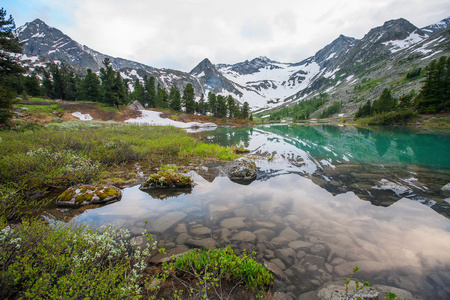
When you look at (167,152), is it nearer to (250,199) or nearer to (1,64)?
(250,199)

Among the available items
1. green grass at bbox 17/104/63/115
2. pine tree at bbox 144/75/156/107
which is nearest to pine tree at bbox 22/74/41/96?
pine tree at bbox 144/75/156/107

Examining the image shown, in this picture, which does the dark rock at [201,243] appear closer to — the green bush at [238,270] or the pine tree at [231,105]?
the green bush at [238,270]

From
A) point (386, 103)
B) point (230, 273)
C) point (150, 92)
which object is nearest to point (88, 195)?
point (230, 273)

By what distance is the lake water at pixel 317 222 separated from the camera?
391 cm

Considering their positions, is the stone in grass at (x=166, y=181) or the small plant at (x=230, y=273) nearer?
the small plant at (x=230, y=273)

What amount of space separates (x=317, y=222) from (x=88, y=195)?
832 centimetres

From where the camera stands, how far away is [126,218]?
5.91 metres

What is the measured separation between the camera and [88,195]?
6.83 m

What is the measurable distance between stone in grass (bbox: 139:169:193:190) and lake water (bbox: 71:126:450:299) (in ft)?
1.59

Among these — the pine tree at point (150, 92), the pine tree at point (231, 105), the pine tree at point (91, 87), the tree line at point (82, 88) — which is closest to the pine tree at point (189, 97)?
the tree line at point (82, 88)

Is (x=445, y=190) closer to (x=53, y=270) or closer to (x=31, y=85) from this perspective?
(x=53, y=270)

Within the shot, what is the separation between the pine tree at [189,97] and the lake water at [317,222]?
66202mm

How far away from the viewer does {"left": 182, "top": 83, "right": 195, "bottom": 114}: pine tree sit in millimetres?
70881

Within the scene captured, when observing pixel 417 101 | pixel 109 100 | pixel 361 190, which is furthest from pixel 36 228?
pixel 417 101
